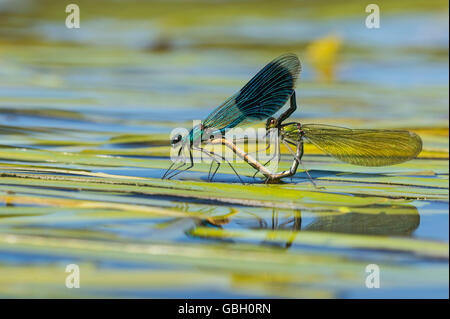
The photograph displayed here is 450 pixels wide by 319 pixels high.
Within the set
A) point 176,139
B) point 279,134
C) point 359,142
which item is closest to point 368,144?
point 359,142

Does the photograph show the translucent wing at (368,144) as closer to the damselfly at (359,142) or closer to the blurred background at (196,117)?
the damselfly at (359,142)

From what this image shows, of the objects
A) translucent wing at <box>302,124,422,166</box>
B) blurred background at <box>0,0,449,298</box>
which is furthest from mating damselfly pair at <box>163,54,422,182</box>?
blurred background at <box>0,0,449,298</box>

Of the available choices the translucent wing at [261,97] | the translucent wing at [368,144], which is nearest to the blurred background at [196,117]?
the translucent wing at [368,144]

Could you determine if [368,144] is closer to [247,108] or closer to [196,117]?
[247,108]

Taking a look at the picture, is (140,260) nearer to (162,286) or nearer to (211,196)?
(162,286)

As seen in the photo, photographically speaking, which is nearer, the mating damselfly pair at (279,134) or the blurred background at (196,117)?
the blurred background at (196,117)

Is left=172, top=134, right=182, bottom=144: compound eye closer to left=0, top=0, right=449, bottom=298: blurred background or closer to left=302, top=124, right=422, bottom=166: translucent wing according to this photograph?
left=0, top=0, right=449, bottom=298: blurred background

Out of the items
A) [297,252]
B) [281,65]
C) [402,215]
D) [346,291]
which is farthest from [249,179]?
[346,291]
